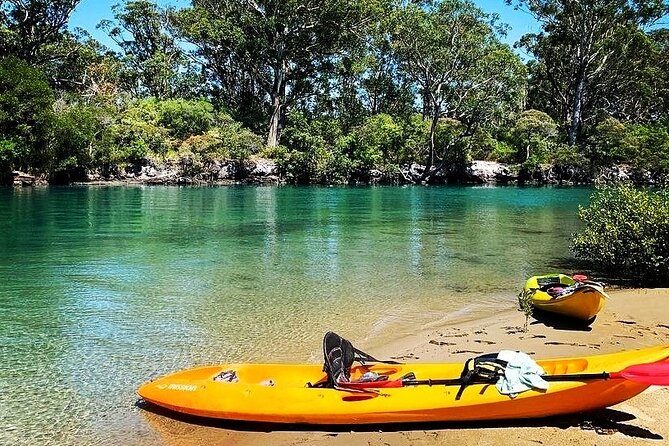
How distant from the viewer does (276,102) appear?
5472 centimetres

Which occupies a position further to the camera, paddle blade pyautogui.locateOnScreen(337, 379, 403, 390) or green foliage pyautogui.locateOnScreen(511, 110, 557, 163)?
green foliage pyautogui.locateOnScreen(511, 110, 557, 163)

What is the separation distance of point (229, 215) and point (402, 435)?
2203 centimetres

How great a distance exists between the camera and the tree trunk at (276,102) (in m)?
54.7

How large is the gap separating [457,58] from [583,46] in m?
14.1

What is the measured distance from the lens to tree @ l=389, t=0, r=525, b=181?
48.1m

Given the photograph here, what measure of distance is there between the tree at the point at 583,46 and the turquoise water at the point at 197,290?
35589 millimetres

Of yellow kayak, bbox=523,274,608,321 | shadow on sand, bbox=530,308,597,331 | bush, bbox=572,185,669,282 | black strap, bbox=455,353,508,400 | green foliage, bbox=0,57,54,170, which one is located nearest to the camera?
black strap, bbox=455,353,508,400

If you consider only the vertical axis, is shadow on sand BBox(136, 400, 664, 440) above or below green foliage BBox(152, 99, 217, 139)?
below

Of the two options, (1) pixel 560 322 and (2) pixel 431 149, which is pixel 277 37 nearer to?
(2) pixel 431 149

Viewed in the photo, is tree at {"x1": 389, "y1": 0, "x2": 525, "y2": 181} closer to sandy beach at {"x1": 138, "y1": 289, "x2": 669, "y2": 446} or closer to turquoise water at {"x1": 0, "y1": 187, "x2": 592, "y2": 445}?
turquoise water at {"x1": 0, "y1": 187, "x2": 592, "y2": 445}

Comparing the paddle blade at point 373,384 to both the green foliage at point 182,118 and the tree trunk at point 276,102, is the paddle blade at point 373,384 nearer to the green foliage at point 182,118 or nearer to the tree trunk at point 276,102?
the tree trunk at point 276,102

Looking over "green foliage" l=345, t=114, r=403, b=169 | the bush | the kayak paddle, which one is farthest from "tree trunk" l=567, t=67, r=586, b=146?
the kayak paddle

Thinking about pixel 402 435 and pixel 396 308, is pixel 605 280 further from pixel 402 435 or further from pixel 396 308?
pixel 402 435

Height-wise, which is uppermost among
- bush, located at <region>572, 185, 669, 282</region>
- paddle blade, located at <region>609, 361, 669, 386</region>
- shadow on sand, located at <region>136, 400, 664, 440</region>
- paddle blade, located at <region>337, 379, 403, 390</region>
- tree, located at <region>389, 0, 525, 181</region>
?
tree, located at <region>389, 0, 525, 181</region>
